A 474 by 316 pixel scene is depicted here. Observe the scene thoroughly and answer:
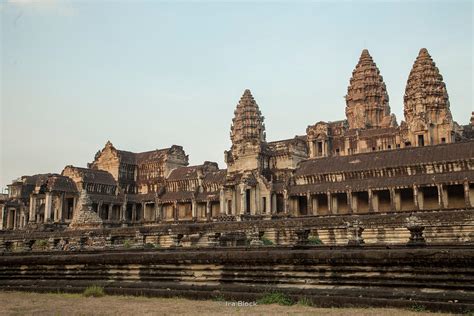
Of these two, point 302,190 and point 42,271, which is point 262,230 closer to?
point 42,271

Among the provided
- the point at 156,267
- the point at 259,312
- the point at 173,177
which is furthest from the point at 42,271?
the point at 173,177

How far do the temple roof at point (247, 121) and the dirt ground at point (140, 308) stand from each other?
2396 inches

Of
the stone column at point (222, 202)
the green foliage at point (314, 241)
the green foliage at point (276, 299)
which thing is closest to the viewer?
the green foliage at point (276, 299)

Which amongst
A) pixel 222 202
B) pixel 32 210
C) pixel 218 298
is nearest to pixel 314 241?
pixel 218 298

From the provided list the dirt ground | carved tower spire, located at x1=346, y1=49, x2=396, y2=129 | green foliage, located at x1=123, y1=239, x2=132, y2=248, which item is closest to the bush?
the dirt ground

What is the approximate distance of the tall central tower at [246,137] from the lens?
66375 millimetres

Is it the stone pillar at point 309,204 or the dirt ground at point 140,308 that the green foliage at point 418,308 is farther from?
the stone pillar at point 309,204

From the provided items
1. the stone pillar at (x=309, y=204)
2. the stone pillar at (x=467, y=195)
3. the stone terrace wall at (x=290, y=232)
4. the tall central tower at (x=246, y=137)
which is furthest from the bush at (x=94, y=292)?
the tall central tower at (x=246, y=137)

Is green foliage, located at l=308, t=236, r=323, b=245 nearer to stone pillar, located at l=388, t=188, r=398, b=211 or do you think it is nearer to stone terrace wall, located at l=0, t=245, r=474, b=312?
stone terrace wall, located at l=0, t=245, r=474, b=312

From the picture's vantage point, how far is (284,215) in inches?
2159

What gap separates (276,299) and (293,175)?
156 ft

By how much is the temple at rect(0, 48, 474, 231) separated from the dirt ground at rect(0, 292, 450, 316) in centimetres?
2907

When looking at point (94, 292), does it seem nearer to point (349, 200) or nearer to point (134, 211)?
point (349, 200)

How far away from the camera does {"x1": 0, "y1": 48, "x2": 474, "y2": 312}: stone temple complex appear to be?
1091 cm
